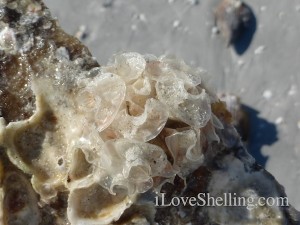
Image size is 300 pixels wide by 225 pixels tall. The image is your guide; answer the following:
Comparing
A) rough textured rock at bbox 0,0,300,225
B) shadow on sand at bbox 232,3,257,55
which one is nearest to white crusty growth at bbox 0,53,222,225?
rough textured rock at bbox 0,0,300,225

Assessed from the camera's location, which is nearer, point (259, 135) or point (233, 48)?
point (259, 135)

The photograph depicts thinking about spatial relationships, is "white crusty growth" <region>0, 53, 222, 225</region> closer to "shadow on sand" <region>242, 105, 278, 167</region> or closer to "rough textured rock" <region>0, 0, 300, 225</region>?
"rough textured rock" <region>0, 0, 300, 225</region>

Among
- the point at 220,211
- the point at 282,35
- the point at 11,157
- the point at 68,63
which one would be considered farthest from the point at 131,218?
the point at 282,35

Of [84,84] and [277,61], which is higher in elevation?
[277,61]

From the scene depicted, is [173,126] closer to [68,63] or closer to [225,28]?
[68,63]

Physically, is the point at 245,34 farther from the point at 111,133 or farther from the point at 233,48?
the point at 111,133

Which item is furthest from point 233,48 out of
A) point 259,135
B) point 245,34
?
point 259,135
